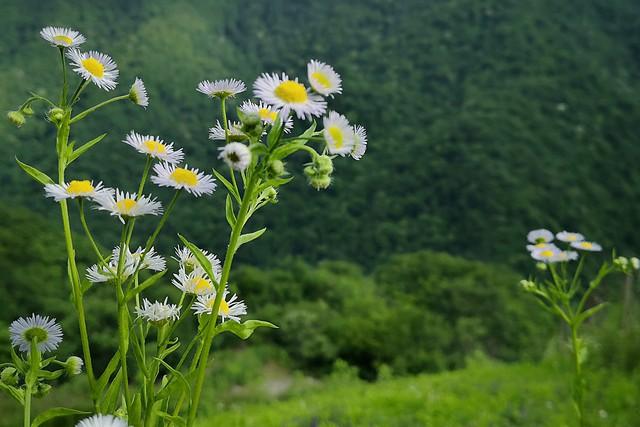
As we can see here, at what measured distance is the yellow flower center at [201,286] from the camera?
3.25 feet

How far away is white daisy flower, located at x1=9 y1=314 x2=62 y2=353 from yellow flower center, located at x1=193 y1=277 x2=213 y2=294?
0.23 meters

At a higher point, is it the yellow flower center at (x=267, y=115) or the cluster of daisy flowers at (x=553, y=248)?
the cluster of daisy flowers at (x=553, y=248)

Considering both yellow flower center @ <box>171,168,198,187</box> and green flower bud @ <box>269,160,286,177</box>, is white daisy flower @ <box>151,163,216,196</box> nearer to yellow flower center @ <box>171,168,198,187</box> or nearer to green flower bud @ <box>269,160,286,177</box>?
yellow flower center @ <box>171,168,198,187</box>

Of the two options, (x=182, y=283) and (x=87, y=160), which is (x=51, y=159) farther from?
(x=182, y=283)

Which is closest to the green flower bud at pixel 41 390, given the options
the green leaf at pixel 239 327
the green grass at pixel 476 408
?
the green leaf at pixel 239 327

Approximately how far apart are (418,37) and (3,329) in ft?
77.7

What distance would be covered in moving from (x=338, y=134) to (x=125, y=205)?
33 centimetres

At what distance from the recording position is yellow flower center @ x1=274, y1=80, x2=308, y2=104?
0.84m

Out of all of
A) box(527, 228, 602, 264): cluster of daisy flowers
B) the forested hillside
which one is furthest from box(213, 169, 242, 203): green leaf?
the forested hillside

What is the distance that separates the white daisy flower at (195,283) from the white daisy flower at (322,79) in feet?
1.22

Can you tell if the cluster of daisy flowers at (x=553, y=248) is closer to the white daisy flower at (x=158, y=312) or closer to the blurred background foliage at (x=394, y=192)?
the white daisy flower at (x=158, y=312)

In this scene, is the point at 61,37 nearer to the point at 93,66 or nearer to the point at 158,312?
the point at 93,66

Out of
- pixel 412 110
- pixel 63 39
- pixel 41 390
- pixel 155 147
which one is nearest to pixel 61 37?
pixel 63 39

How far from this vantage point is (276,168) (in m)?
0.84
